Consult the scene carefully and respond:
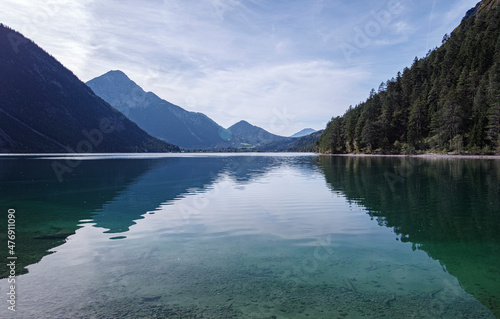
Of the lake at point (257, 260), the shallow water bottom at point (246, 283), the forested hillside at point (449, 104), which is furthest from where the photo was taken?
the forested hillside at point (449, 104)

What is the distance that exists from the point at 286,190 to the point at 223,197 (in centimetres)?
939

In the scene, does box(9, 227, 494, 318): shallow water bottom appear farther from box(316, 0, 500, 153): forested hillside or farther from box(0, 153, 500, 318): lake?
box(316, 0, 500, 153): forested hillside

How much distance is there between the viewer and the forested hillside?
10950cm

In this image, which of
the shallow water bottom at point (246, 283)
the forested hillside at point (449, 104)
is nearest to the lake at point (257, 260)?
the shallow water bottom at point (246, 283)

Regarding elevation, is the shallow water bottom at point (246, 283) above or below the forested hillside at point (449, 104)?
below

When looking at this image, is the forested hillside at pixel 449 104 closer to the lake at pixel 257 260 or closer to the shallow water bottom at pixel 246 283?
the lake at pixel 257 260

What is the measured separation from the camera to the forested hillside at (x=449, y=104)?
109500mm

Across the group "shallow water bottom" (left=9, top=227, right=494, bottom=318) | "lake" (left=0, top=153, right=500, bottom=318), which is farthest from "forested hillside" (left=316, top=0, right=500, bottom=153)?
"shallow water bottom" (left=9, top=227, right=494, bottom=318)

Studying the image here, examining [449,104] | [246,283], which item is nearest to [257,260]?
[246,283]

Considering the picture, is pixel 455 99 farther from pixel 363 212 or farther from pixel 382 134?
pixel 363 212

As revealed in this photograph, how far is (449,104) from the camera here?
412 ft

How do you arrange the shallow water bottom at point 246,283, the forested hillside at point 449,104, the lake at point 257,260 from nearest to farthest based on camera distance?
1. the shallow water bottom at point 246,283
2. the lake at point 257,260
3. the forested hillside at point 449,104

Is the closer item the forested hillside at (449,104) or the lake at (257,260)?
the lake at (257,260)

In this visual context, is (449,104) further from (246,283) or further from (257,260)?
(246,283)
